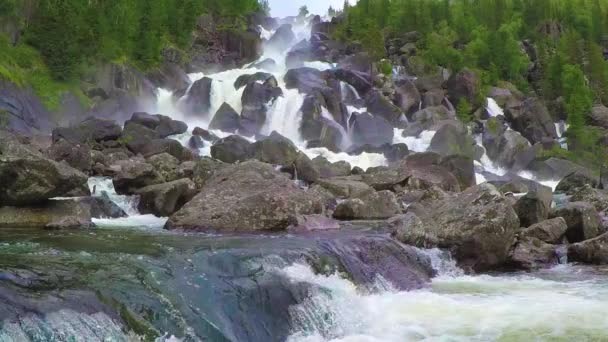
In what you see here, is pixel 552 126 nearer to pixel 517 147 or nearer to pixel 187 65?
pixel 517 147

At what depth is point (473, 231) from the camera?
19875mm

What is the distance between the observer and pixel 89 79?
59.1 m

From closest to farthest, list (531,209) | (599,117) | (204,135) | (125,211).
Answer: (531,209)
(125,211)
(204,135)
(599,117)

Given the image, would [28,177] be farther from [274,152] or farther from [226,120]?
[226,120]

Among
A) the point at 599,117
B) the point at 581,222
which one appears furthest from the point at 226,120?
the point at 599,117

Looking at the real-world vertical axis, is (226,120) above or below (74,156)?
above

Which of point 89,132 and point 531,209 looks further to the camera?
point 89,132

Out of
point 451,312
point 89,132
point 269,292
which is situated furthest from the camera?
point 89,132

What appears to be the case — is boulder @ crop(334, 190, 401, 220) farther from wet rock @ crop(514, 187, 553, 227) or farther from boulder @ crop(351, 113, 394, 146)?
boulder @ crop(351, 113, 394, 146)

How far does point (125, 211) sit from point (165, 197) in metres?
1.84

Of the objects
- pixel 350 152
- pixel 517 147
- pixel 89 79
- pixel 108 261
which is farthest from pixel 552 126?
pixel 108 261

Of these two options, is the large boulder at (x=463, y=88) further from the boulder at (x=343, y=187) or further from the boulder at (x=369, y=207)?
the boulder at (x=369, y=207)

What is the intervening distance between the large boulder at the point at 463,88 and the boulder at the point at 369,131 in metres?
21.8

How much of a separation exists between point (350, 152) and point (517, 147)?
18.6 metres
